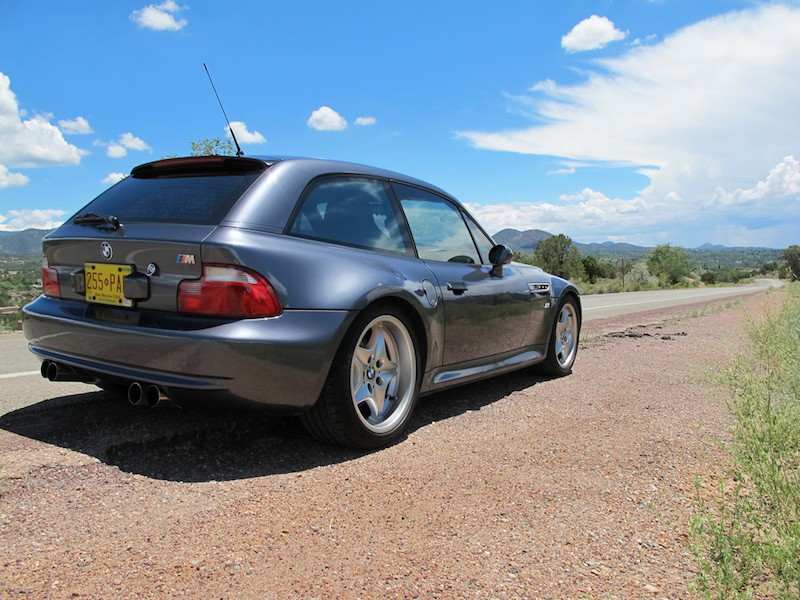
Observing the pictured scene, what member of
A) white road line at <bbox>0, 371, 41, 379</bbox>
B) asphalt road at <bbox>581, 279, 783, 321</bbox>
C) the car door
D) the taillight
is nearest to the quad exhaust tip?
the taillight

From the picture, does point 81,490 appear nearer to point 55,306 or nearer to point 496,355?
point 55,306

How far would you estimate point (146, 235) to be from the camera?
301 cm

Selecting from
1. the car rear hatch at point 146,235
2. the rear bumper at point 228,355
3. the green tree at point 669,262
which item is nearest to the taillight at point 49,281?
the car rear hatch at point 146,235

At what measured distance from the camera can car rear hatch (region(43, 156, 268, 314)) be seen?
2.92 meters

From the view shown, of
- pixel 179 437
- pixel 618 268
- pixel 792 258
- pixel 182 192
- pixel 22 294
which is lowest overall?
pixel 179 437

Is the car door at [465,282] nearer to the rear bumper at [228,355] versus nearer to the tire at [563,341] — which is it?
the tire at [563,341]

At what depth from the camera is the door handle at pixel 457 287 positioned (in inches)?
155

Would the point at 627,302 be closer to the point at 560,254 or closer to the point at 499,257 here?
the point at 499,257

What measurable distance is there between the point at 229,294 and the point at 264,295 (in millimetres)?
152

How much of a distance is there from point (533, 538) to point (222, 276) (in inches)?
66.3

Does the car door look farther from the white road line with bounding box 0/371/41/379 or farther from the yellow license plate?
the white road line with bounding box 0/371/41/379

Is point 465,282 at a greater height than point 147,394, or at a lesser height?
greater

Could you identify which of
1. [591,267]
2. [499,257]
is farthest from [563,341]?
[591,267]

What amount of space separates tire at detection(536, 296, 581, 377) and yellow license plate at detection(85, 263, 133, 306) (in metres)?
3.54
